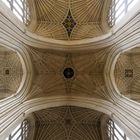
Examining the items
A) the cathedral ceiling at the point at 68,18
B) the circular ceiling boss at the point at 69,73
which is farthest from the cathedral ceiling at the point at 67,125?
the cathedral ceiling at the point at 68,18

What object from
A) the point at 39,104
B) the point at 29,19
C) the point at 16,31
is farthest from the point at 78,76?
the point at 16,31

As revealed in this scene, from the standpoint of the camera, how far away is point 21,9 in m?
16.9

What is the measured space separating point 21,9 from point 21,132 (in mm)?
7463

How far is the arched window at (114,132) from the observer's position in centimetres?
1608

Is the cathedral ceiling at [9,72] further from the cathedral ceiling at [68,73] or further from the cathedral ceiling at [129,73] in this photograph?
the cathedral ceiling at [129,73]

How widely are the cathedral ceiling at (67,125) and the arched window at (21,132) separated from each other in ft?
2.97

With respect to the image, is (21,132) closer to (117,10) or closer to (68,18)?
(68,18)

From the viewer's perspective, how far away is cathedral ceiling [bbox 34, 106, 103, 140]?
18.6 m

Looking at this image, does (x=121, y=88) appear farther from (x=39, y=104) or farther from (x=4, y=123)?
(x=4, y=123)

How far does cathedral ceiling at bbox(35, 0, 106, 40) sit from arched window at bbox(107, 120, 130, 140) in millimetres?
5730

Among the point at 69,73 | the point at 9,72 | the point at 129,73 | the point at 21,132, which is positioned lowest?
the point at 21,132

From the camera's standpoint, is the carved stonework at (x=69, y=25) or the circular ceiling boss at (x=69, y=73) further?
the circular ceiling boss at (x=69, y=73)

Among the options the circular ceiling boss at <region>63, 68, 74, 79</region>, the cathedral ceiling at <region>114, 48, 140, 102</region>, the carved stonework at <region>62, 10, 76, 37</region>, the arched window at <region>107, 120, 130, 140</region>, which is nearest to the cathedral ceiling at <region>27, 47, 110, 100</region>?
the circular ceiling boss at <region>63, 68, 74, 79</region>

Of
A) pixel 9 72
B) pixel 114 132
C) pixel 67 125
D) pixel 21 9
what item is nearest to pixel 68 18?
pixel 21 9
